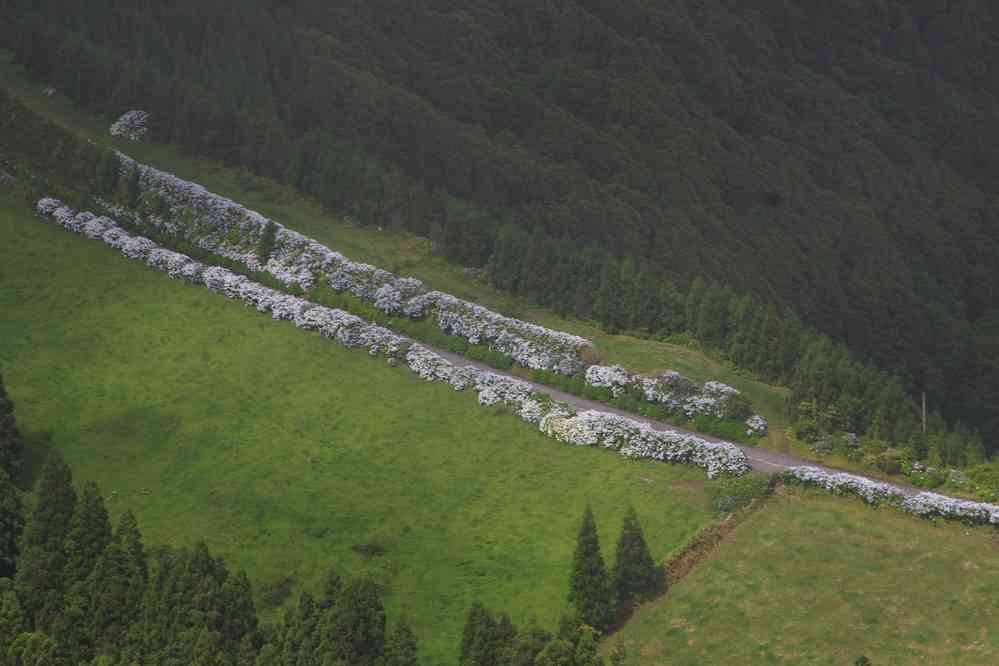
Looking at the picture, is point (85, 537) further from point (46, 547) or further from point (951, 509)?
point (951, 509)

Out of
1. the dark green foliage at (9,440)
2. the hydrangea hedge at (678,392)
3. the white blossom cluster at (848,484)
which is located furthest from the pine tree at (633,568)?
the dark green foliage at (9,440)

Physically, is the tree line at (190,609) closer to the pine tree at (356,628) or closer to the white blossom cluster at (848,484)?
the pine tree at (356,628)

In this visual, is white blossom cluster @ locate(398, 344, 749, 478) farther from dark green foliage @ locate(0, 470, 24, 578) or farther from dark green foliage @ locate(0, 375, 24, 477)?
dark green foliage @ locate(0, 470, 24, 578)

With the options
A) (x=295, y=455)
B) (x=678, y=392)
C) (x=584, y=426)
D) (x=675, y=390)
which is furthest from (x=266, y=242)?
(x=678, y=392)

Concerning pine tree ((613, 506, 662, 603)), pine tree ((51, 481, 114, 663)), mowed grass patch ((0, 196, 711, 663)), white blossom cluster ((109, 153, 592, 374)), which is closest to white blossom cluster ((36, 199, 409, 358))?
mowed grass patch ((0, 196, 711, 663))

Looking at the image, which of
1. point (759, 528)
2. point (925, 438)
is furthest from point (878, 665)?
point (925, 438)
